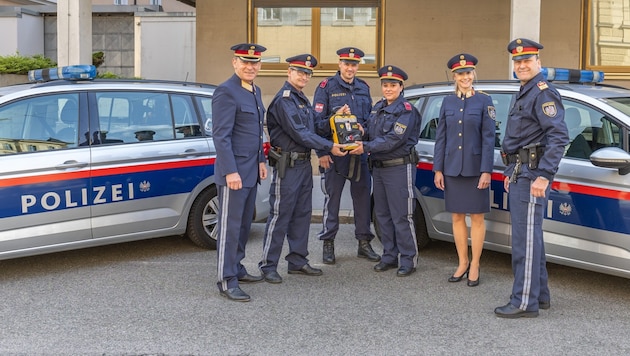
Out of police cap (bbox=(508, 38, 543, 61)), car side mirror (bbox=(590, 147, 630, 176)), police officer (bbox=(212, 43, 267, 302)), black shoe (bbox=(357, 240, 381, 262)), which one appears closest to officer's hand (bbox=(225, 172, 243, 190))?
police officer (bbox=(212, 43, 267, 302))

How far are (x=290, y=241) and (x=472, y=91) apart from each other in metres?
1.89

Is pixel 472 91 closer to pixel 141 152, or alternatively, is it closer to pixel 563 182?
pixel 563 182

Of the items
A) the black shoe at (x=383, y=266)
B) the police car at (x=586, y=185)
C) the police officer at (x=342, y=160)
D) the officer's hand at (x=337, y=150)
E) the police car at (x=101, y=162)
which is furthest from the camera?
the police officer at (x=342, y=160)

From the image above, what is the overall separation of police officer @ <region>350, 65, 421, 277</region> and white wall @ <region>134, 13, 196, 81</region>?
1250 cm

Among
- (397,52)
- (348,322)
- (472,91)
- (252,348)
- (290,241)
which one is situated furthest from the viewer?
(397,52)

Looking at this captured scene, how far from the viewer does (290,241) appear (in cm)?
631

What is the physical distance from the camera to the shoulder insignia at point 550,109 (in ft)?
16.4

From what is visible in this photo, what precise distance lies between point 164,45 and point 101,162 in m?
13.0

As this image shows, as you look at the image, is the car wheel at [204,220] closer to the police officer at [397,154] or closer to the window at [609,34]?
the police officer at [397,154]

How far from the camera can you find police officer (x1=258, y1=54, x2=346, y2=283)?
19.8 feet

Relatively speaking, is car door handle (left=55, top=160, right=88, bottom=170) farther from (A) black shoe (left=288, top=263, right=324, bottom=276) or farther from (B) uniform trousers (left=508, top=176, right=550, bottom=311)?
(B) uniform trousers (left=508, top=176, right=550, bottom=311)

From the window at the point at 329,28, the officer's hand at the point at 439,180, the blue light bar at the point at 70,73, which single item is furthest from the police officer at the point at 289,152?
the window at the point at 329,28

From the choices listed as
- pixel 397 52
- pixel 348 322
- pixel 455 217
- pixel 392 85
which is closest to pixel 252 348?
pixel 348 322

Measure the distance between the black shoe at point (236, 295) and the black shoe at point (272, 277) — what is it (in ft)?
1.62
